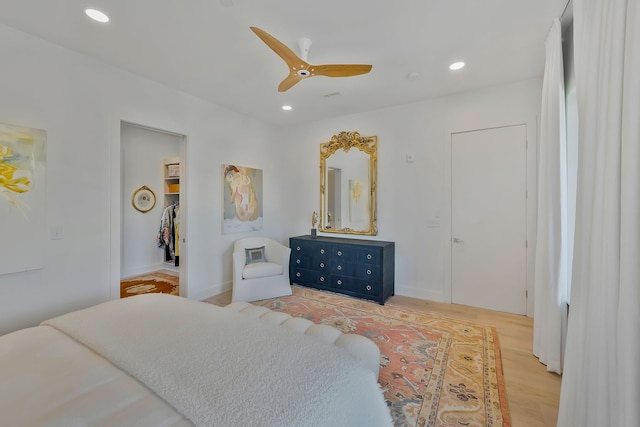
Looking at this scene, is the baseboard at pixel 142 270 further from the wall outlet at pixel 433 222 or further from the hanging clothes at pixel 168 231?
the wall outlet at pixel 433 222

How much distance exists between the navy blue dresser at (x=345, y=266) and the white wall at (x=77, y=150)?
1558mm

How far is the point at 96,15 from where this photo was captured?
1.99 meters

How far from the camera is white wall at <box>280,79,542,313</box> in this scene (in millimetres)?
3117

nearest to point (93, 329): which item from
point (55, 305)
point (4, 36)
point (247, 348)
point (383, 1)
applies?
point (247, 348)

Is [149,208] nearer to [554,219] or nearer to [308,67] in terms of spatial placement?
[308,67]

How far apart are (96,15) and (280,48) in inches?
56.0

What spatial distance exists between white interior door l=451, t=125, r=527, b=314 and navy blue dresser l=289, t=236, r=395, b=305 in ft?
3.09

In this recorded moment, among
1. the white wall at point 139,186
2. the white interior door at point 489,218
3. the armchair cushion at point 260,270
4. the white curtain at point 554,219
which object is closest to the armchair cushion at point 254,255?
the armchair cushion at point 260,270

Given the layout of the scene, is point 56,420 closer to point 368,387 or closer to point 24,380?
point 24,380

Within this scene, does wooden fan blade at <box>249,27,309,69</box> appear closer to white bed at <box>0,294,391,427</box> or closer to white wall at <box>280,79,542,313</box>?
white bed at <box>0,294,391,427</box>

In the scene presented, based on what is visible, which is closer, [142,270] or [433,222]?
[433,222]

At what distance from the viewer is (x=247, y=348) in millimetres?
1290

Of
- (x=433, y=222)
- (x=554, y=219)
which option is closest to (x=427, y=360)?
(x=554, y=219)

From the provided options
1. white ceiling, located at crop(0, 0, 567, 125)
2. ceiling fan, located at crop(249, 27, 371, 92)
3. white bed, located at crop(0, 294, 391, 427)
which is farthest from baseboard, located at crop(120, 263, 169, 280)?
ceiling fan, located at crop(249, 27, 371, 92)
